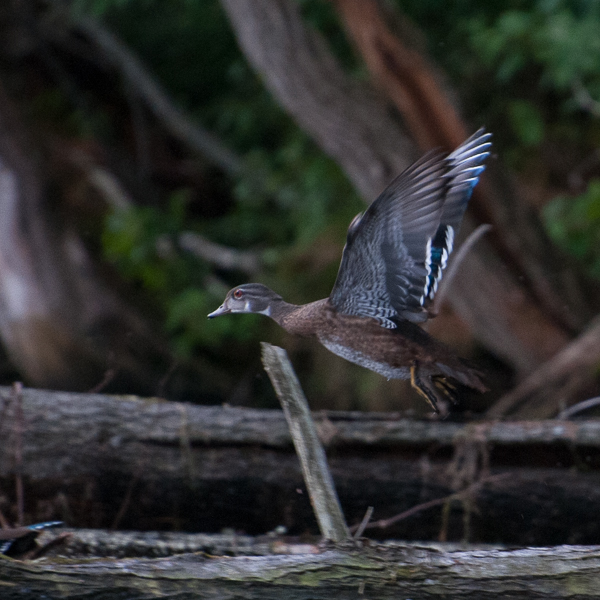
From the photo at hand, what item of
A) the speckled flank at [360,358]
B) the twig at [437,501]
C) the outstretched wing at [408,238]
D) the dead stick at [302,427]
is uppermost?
the outstretched wing at [408,238]

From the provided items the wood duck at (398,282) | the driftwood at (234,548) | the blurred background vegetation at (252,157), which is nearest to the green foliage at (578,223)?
the blurred background vegetation at (252,157)

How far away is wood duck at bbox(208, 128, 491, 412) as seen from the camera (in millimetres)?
2057

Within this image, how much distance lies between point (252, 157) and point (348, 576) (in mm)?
5603

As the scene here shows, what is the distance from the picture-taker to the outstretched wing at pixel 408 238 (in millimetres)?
2045

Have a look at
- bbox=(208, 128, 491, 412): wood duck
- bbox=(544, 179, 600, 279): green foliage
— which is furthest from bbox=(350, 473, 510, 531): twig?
bbox=(544, 179, 600, 279): green foliage

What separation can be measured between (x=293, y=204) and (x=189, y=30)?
2.27m

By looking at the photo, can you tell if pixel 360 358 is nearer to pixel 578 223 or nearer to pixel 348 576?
pixel 348 576

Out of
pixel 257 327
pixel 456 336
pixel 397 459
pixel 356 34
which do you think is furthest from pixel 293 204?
pixel 397 459

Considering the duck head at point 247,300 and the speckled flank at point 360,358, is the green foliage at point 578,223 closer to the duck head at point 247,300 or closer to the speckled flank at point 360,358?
the speckled flank at point 360,358

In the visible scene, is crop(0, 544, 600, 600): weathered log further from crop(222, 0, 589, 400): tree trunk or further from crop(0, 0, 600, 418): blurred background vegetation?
crop(0, 0, 600, 418): blurred background vegetation

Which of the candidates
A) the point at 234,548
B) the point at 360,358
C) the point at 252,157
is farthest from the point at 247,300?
the point at 252,157

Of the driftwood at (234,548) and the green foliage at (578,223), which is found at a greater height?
the green foliage at (578,223)

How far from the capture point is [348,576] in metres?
1.96

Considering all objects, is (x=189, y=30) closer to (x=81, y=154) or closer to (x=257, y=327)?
(x=81, y=154)
